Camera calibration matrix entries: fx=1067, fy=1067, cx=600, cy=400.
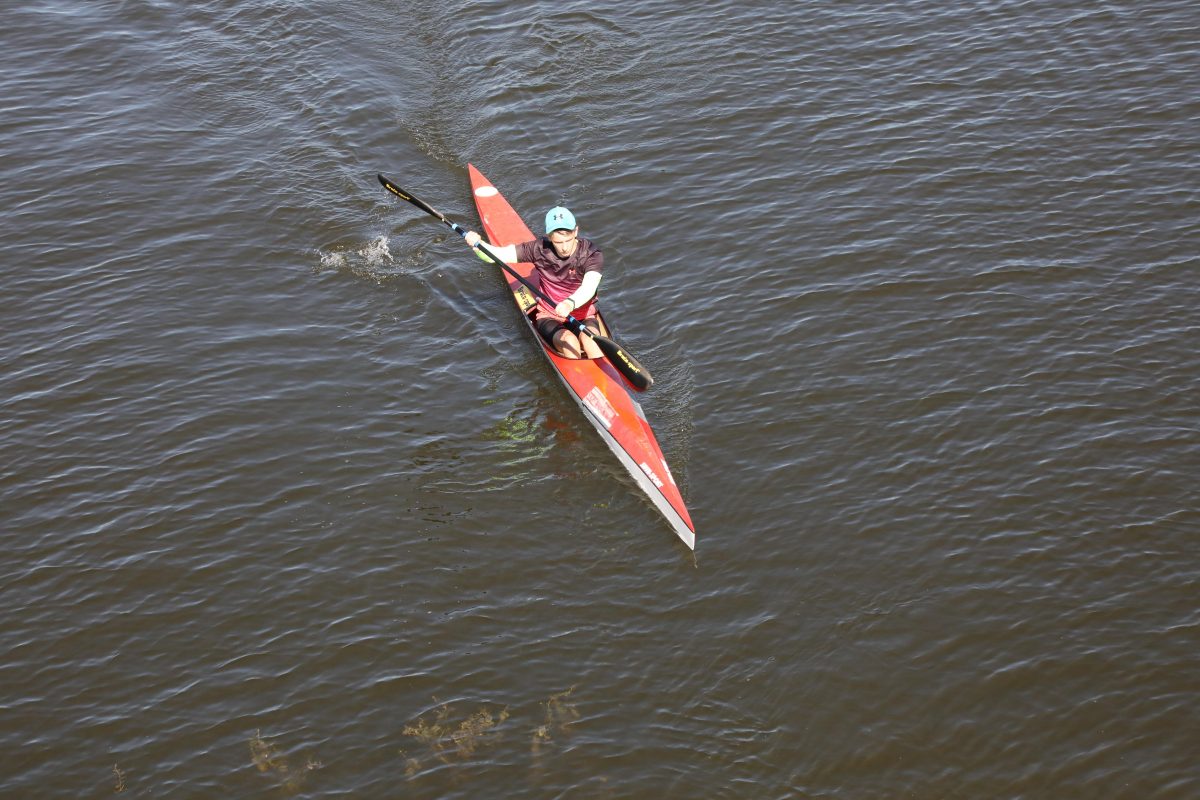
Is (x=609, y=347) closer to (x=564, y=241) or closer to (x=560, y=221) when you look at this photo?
(x=564, y=241)

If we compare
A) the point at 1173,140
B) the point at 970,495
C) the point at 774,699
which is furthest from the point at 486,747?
the point at 1173,140

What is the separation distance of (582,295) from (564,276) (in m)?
0.44

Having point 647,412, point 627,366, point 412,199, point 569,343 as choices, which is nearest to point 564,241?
point 569,343

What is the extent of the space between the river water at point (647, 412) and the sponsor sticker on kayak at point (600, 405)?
0.41 metres

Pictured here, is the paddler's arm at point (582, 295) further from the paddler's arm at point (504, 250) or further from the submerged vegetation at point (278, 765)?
the submerged vegetation at point (278, 765)

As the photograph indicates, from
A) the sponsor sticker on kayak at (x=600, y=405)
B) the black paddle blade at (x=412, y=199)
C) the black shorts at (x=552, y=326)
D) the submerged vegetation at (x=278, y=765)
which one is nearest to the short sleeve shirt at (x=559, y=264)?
the black shorts at (x=552, y=326)

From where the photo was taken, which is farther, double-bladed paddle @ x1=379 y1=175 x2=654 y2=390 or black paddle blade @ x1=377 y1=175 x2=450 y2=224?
black paddle blade @ x1=377 y1=175 x2=450 y2=224

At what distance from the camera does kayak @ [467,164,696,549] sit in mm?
10875

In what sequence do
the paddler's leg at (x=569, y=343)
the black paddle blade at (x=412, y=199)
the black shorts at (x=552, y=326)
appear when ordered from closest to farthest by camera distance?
1. the paddler's leg at (x=569, y=343)
2. the black shorts at (x=552, y=326)
3. the black paddle blade at (x=412, y=199)

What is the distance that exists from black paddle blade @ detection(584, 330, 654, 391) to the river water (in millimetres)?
646

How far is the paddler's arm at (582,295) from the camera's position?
1263 cm

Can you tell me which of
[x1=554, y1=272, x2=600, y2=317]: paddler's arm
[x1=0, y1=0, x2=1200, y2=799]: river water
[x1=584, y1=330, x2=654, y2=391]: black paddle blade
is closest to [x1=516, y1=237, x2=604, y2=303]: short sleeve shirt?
[x1=554, y1=272, x2=600, y2=317]: paddler's arm

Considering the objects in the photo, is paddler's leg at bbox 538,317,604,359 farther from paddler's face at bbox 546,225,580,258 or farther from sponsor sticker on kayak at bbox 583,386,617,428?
paddler's face at bbox 546,225,580,258

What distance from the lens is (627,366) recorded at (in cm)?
1179
